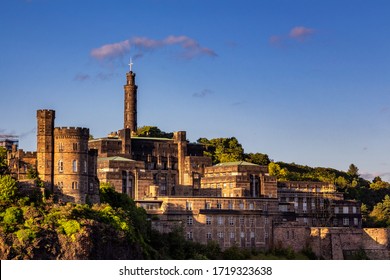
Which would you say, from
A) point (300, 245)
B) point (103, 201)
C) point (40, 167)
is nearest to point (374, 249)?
point (300, 245)

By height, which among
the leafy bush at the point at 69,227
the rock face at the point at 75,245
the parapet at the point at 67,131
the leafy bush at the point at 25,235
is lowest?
the rock face at the point at 75,245

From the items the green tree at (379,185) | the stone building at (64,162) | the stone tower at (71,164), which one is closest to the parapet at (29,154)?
the stone building at (64,162)

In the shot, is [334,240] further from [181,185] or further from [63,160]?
[63,160]

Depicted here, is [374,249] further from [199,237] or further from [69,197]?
[69,197]

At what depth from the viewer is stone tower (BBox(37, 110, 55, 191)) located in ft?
340

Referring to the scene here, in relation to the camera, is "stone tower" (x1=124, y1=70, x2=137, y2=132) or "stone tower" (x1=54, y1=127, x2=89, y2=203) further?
"stone tower" (x1=124, y1=70, x2=137, y2=132)

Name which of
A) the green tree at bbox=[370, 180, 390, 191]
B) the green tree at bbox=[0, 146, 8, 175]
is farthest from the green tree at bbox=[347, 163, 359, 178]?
the green tree at bbox=[0, 146, 8, 175]

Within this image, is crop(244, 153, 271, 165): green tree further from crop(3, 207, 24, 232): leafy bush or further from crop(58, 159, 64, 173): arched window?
crop(3, 207, 24, 232): leafy bush

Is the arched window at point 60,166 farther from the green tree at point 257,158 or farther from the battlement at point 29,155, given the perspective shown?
the green tree at point 257,158

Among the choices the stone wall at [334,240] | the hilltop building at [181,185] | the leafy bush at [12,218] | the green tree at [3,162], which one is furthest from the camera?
the stone wall at [334,240]

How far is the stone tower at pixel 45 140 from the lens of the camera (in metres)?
104

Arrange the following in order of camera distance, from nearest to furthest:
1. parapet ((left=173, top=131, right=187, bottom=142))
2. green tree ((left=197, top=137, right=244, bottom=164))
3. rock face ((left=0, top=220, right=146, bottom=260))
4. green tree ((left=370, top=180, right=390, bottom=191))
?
rock face ((left=0, top=220, right=146, bottom=260))
parapet ((left=173, top=131, right=187, bottom=142))
green tree ((left=197, top=137, right=244, bottom=164))
green tree ((left=370, top=180, right=390, bottom=191))

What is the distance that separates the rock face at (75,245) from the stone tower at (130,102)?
58.4 m

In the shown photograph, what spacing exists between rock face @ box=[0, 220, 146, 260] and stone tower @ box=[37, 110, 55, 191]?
10723mm
